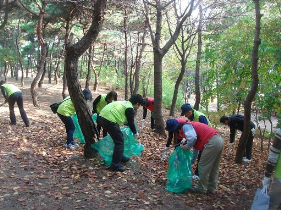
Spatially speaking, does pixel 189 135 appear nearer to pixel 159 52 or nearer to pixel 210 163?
pixel 210 163

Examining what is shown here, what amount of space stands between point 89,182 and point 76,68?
6.95 ft

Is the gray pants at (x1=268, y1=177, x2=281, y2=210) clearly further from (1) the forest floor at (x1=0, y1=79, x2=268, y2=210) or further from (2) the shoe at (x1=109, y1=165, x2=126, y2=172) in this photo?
(2) the shoe at (x1=109, y1=165, x2=126, y2=172)

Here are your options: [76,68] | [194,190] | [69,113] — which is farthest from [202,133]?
[69,113]

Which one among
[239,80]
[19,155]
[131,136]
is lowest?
[19,155]

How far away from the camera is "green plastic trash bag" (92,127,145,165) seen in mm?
5223

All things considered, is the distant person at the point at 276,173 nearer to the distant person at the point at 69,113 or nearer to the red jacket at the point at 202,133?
the red jacket at the point at 202,133

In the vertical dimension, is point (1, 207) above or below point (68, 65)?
below

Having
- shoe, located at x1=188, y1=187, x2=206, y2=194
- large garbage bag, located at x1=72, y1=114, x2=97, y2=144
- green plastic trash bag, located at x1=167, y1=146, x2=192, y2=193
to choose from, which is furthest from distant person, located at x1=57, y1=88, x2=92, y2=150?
shoe, located at x1=188, y1=187, x2=206, y2=194

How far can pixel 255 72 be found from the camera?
5.46m

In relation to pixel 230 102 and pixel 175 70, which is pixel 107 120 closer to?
pixel 230 102

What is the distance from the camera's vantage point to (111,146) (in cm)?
523

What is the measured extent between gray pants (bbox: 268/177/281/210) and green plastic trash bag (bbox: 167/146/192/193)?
163 cm

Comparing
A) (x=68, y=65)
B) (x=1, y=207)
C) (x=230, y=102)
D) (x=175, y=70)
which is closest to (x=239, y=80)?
(x=230, y=102)

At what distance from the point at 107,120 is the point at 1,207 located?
2.08 m
